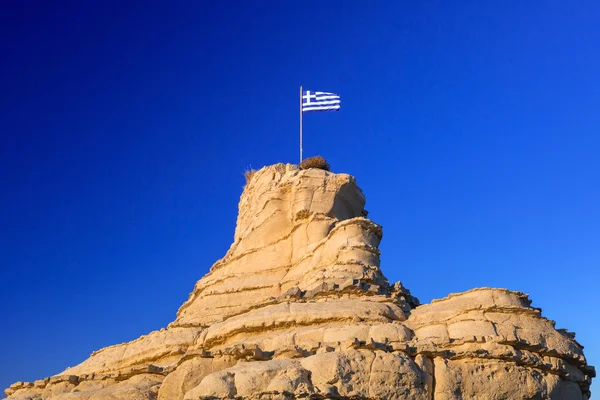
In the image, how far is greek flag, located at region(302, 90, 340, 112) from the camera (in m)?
35.0

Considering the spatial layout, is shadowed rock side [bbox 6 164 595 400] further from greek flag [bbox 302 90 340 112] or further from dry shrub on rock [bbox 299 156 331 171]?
greek flag [bbox 302 90 340 112]

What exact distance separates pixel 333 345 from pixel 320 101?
760 inches

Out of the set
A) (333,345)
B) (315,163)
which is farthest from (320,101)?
(333,345)

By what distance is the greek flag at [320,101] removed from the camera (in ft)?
115

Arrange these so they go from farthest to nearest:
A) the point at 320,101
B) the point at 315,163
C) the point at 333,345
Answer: the point at 320,101 → the point at 315,163 → the point at 333,345

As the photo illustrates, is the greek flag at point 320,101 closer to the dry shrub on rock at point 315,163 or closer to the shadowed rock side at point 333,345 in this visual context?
the dry shrub on rock at point 315,163

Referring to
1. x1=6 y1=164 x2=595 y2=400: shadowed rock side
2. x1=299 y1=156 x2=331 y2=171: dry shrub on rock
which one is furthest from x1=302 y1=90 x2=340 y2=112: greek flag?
x1=6 y1=164 x2=595 y2=400: shadowed rock side

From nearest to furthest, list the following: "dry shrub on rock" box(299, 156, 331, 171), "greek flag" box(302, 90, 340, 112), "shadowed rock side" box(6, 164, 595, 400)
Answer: "shadowed rock side" box(6, 164, 595, 400) < "dry shrub on rock" box(299, 156, 331, 171) < "greek flag" box(302, 90, 340, 112)

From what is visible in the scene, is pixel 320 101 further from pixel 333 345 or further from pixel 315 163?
pixel 333 345

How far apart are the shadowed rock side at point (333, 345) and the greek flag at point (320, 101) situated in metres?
8.74

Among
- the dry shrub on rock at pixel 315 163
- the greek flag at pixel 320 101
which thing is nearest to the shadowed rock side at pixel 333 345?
the dry shrub on rock at pixel 315 163

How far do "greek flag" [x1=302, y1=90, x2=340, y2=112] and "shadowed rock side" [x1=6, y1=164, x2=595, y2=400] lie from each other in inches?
344

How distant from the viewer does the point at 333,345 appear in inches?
712

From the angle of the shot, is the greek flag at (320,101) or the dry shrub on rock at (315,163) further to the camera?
the greek flag at (320,101)
